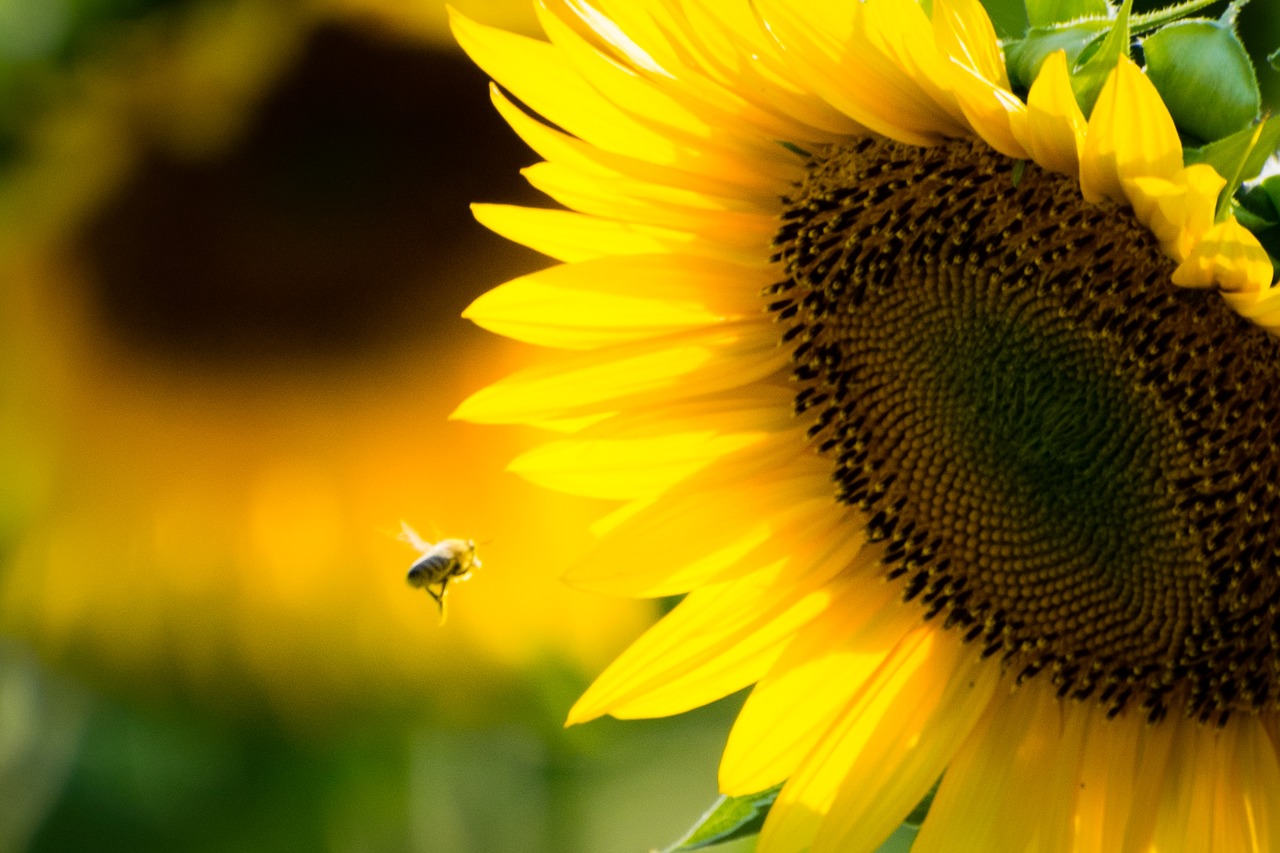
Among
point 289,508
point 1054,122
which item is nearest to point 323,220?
point 289,508

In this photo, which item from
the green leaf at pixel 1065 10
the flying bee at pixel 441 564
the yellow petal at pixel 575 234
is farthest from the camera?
the flying bee at pixel 441 564

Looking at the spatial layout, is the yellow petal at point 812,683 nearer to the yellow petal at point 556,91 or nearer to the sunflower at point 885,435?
the sunflower at point 885,435

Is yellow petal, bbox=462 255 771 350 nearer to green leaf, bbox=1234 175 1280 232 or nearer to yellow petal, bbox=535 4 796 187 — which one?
yellow petal, bbox=535 4 796 187

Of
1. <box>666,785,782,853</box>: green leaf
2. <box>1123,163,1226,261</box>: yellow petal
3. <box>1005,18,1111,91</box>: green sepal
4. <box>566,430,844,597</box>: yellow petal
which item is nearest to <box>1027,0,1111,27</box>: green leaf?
<box>1005,18,1111,91</box>: green sepal

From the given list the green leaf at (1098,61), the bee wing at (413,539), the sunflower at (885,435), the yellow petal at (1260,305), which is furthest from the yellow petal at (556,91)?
the bee wing at (413,539)

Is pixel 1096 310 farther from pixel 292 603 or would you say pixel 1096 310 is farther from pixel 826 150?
pixel 292 603

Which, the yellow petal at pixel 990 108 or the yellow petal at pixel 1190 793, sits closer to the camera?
the yellow petal at pixel 990 108

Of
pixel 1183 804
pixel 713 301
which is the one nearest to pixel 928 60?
pixel 713 301

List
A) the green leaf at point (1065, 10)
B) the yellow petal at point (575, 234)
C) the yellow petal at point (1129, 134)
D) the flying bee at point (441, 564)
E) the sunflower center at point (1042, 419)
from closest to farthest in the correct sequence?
the yellow petal at point (1129, 134) < the green leaf at point (1065, 10) < the sunflower center at point (1042, 419) < the yellow petal at point (575, 234) < the flying bee at point (441, 564)
